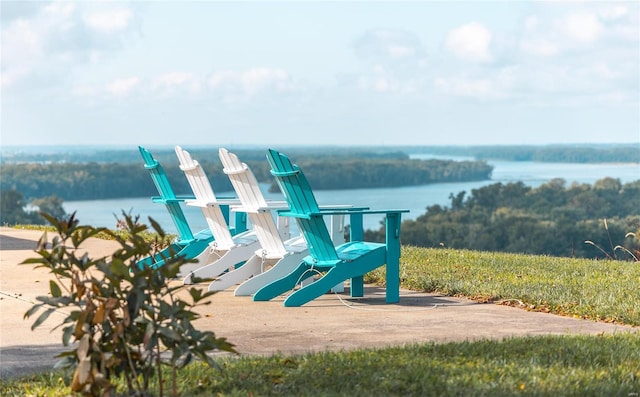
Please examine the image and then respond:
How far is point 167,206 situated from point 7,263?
237 cm

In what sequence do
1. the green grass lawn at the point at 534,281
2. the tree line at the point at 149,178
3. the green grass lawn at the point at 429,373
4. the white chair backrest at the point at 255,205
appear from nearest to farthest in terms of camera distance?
the green grass lawn at the point at 429,373 < the green grass lawn at the point at 534,281 < the white chair backrest at the point at 255,205 < the tree line at the point at 149,178

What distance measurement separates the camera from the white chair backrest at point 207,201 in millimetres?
9875

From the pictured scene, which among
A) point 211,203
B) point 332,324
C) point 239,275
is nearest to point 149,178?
Result: point 211,203

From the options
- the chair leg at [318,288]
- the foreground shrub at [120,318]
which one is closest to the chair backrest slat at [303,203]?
the chair leg at [318,288]

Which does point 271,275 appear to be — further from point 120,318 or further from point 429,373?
point 120,318

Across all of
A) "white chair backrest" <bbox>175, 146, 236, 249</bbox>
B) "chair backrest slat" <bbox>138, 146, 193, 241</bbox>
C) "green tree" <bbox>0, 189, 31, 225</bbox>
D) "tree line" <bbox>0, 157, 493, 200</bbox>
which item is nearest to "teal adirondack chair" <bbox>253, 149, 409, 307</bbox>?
"white chair backrest" <bbox>175, 146, 236, 249</bbox>

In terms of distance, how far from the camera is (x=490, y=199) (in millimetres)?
76250

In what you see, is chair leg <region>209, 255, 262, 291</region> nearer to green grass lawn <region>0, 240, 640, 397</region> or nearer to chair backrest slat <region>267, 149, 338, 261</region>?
chair backrest slat <region>267, 149, 338, 261</region>

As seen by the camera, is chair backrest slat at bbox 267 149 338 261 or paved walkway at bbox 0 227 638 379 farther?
chair backrest slat at bbox 267 149 338 261

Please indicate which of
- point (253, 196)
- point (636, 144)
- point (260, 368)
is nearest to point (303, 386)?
point (260, 368)

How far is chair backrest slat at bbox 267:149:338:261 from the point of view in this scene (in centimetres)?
832

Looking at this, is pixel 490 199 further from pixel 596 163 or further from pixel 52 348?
pixel 52 348

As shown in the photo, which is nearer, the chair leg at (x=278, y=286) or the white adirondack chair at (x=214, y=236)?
the chair leg at (x=278, y=286)

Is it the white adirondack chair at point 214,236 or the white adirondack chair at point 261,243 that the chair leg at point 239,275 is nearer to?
the white adirondack chair at point 261,243
